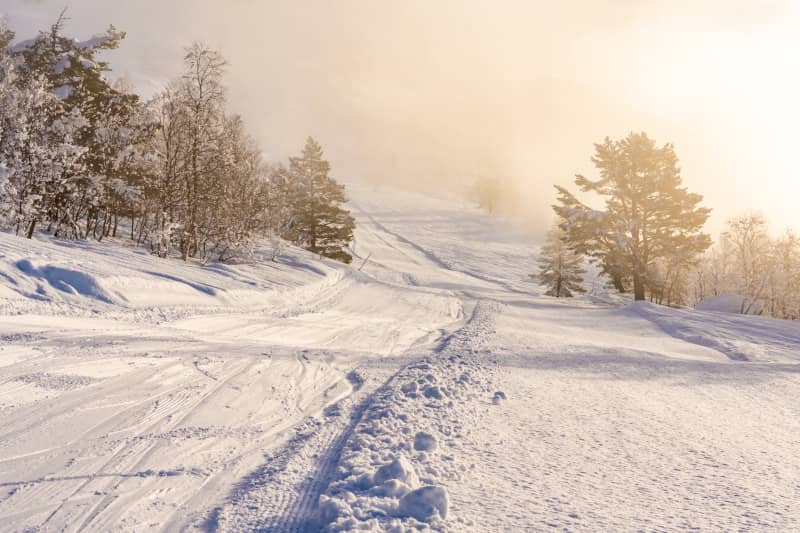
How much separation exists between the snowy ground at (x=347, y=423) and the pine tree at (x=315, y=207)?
20.9m

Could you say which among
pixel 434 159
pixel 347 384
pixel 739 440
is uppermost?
pixel 434 159

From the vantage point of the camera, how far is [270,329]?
827cm

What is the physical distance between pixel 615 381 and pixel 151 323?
723cm

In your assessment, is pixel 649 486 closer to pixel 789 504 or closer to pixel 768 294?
pixel 789 504

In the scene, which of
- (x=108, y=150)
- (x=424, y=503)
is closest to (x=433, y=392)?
(x=424, y=503)

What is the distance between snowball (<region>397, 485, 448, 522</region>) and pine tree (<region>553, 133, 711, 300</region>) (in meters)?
20.4

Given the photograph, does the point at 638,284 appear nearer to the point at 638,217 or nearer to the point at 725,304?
the point at 638,217

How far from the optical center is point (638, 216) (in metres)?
21.5

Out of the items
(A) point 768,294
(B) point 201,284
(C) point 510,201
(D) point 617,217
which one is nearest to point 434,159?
(C) point 510,201

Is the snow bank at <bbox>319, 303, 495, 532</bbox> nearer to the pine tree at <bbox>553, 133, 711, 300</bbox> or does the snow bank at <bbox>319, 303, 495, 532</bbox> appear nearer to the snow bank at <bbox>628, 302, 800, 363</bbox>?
the snow bank at <bbox>628, 302, 800, 363</bbox>

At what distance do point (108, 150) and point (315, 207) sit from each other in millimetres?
14189

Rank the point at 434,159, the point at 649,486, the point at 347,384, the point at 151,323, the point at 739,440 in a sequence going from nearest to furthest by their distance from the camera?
the point at 649,486
the point at 739,440
the point at 347,384
the point at 151,323
the point at 434,159

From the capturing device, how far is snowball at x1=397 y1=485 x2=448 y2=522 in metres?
2.31

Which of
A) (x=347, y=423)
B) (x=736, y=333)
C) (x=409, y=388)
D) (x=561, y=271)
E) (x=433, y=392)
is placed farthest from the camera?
(x=561, y=271)
